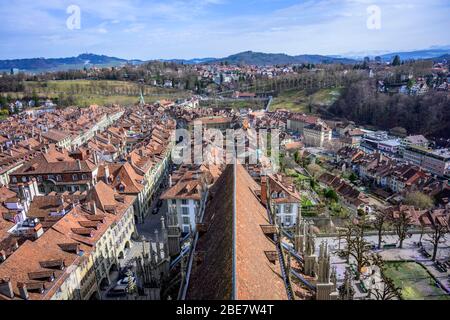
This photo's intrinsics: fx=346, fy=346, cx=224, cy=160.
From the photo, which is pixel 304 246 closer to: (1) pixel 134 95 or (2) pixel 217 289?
(2) pixel 217 289

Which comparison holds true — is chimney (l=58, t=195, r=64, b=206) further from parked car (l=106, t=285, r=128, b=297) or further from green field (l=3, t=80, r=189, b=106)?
green field (l=3, t=80, r=189, b=106)

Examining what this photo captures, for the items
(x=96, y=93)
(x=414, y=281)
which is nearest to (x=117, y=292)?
(x=414, y=281)

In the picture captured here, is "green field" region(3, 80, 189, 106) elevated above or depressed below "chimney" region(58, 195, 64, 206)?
above

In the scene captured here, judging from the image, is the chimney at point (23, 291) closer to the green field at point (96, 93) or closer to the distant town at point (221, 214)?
the distant town at point (221, 214)

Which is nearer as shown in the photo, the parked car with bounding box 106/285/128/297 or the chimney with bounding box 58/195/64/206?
the parked car with bounding box 106/285/128/297

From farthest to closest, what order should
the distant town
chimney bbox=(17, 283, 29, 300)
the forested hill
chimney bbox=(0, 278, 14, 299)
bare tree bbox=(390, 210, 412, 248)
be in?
the forested hill → bare tree bbox=(390, 210, 412, 248) → chimney bbox=(17, 283, 29, 300) → chimney bbox=(0, 278, 14, 299) → the distant town

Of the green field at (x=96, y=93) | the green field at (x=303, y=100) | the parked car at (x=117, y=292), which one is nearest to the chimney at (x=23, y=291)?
the parked car at (x=117, y=292)

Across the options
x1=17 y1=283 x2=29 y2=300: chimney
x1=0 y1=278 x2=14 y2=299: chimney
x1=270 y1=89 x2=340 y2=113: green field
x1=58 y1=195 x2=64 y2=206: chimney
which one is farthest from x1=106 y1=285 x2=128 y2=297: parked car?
x1=270 y1=89 x2=340 y2=113: green field
